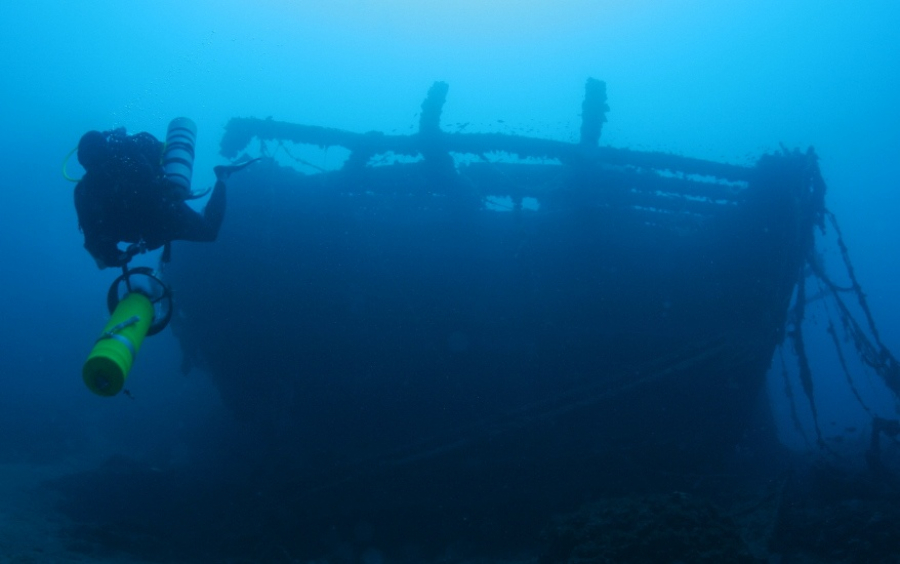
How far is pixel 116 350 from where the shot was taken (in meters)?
3.11

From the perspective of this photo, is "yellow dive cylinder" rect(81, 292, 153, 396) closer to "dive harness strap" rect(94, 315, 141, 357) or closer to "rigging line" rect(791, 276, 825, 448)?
"dive harness strap" rect(94, 315, 141, 357)

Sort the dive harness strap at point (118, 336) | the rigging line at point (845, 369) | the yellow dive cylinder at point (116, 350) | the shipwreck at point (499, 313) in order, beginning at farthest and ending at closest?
the rigging line at point (845, 369), the shipwreck at point (499, 313), the dive harness strap at point (118, 336), the yellow dive cylinder at point (116, 350)

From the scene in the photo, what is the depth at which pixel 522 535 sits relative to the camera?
7.19 meters

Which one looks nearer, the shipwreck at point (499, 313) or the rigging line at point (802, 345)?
the shipwreck at point (499, 313)

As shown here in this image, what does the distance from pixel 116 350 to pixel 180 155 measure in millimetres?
1977

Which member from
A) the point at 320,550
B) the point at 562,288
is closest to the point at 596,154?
the point at 562,288

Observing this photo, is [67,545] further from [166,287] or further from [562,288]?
[562,288]

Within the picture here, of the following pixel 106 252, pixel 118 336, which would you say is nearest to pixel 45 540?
pixel 106 252

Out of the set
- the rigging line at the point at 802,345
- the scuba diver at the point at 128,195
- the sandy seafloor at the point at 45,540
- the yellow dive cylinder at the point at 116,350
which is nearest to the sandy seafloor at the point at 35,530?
the sandy seafloor at the point at 45,540

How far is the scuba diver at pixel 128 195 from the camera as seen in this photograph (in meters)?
4.08

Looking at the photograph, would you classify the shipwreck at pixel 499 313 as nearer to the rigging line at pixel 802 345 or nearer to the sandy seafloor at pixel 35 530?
the rigging line at pixel 802 345

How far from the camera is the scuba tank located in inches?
169

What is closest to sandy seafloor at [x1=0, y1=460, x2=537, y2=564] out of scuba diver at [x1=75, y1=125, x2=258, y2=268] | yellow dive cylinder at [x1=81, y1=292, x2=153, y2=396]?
scuba diver at [x1=75, y1=125, x2=258, y2=268]

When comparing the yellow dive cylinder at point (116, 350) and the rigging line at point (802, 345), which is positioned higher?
the rigging line at point (802, 345)
